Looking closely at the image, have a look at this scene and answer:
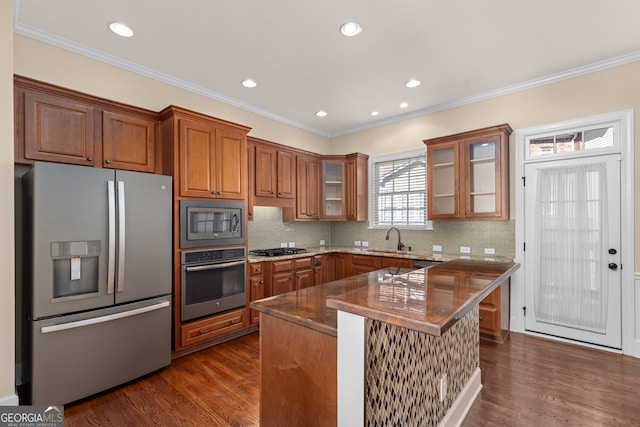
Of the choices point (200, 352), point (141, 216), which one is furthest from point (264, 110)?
point (200, 352)

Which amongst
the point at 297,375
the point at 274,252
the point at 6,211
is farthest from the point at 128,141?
the point at 297,375

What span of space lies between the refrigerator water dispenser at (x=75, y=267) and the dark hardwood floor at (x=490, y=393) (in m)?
0.86

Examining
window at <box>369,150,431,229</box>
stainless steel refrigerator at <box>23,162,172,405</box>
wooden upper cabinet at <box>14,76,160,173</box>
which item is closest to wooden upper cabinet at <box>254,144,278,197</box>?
wooden upper cabinet at <box>14,76,160,173</box>

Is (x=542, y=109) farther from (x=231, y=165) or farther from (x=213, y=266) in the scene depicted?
(x=213, y=266)

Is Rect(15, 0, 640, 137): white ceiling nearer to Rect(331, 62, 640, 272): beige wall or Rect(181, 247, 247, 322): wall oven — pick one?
Rect(331, 62, 640, 272): beige wall

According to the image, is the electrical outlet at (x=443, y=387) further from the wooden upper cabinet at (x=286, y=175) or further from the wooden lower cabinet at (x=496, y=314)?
the wooden upper cabinet at (x=286, y=175)

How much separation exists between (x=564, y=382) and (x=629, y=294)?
4.21 feet

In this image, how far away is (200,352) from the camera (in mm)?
3086

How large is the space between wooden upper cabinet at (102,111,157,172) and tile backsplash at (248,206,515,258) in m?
1.68

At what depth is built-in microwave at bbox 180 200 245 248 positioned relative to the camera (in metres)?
2.97

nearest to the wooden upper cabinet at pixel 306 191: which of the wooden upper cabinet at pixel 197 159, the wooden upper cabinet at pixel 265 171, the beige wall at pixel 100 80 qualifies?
the wooden upper cabinet at pixel 265 171

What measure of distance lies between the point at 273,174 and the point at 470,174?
2.63 meters

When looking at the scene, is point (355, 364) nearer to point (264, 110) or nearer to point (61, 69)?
point (61, 69)

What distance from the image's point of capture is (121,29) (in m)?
2.50
